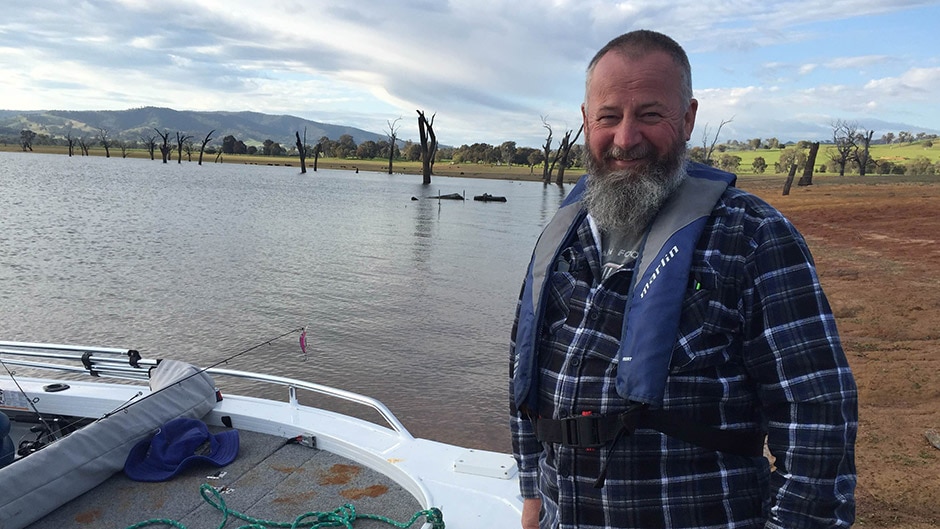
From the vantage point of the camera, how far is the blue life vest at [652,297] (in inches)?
57.3

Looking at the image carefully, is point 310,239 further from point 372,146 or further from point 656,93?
point 372,146

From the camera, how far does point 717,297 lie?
148 cm

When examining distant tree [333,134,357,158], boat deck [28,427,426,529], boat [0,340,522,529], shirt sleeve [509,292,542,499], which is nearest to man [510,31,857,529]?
shirt sleeve [509,292,542,499]

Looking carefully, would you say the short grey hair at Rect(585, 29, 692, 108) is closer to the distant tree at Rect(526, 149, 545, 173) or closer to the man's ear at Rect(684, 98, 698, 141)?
the man's ear at Rect(684, 98, 698, 141)

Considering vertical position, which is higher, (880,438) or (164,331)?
(880,438)

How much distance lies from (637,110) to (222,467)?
3.34 metres

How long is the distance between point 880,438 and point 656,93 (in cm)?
532

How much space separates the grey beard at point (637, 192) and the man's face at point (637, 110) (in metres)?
0.02

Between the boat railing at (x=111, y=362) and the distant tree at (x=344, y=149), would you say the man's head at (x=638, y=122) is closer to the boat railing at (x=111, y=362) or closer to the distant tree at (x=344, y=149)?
the boat railing at (x=111, y=362)

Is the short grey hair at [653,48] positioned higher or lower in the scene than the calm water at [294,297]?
higher

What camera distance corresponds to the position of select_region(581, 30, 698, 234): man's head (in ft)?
5.36

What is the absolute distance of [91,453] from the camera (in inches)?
137

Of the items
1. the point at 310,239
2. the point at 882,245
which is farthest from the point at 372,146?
the point at 882,245

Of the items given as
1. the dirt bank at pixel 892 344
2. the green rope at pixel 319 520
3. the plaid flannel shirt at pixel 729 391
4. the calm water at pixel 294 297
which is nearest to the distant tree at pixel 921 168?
the dirt bank at pixel 892 344
